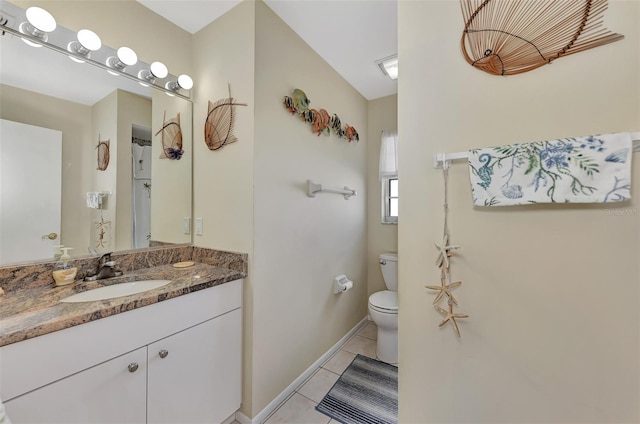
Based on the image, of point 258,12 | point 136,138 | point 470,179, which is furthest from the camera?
point 136,138

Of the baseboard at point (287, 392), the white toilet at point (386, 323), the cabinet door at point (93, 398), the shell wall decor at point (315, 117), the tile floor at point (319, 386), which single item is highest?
the shell wall decor at point (315, 117)

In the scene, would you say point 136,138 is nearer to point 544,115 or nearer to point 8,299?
point 8,299

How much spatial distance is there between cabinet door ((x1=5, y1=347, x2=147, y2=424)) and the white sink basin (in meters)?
0.33

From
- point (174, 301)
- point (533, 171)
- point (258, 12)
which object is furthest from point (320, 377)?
point (258, 12)

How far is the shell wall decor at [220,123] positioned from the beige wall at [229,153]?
0.12 feet

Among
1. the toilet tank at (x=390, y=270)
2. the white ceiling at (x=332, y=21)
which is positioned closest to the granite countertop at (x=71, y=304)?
the toilet tank at (x=390, y=270)

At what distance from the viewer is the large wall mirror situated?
111 centimetres

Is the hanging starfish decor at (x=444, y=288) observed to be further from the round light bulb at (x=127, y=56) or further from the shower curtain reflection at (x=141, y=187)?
the round light bulb at (x=127, y=56)

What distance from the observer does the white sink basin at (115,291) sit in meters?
1.09

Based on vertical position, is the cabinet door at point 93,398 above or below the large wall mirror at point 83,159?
below

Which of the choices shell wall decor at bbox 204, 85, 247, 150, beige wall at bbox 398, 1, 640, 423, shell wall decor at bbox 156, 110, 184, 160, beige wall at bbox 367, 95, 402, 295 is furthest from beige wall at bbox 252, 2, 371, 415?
beige wall at bbox 398, 1, 640, 423

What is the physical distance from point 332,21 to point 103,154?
159cm

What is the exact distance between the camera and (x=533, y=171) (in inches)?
30.4

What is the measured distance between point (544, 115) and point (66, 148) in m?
2.08
